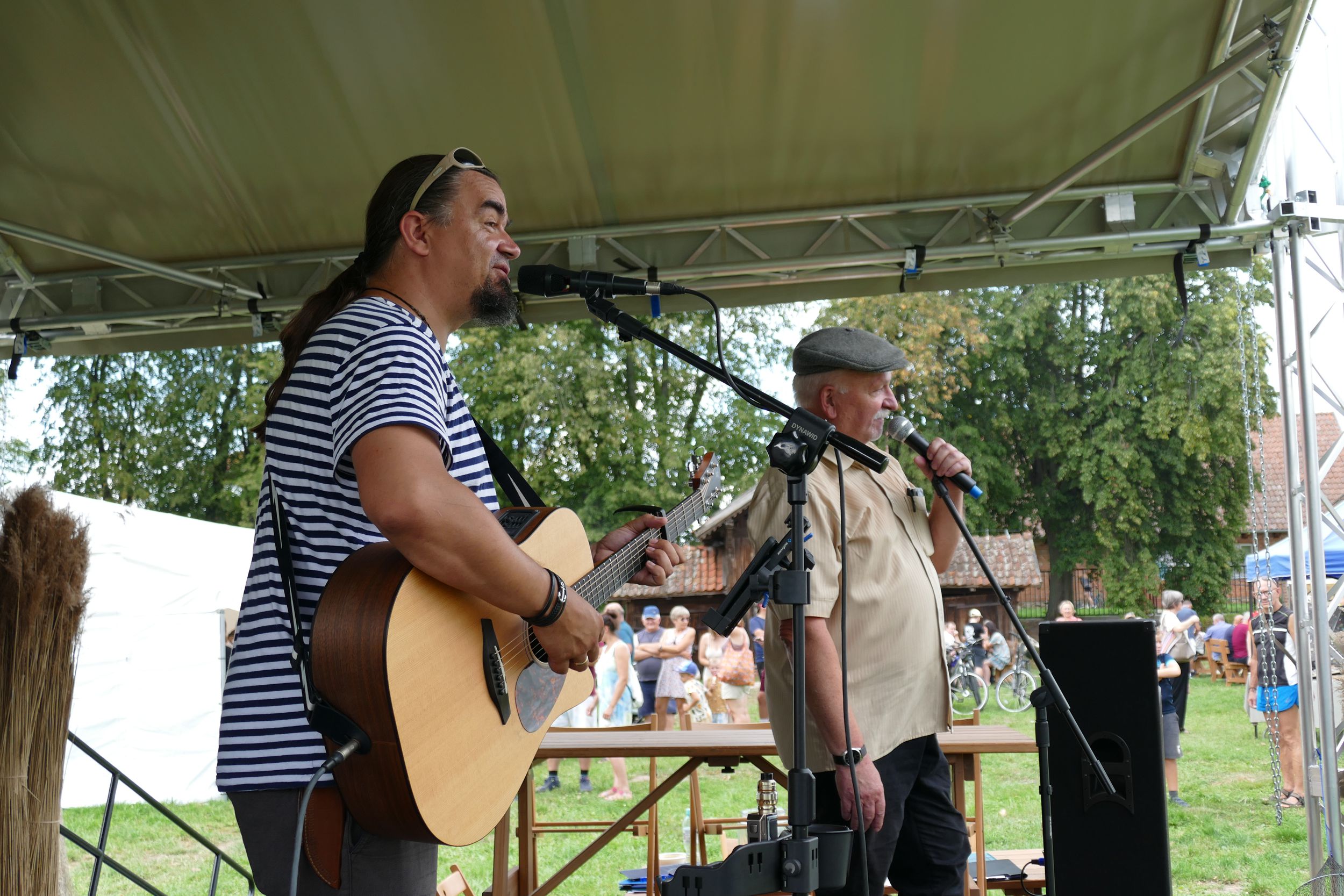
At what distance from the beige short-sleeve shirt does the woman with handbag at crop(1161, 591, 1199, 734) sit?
26.3ft

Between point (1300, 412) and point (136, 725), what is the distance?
401 inches

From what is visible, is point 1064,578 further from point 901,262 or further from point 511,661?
point 511,661

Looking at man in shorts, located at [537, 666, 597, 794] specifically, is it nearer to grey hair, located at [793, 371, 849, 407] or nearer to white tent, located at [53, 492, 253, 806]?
white tent, located at [53, 492, 253, 806]

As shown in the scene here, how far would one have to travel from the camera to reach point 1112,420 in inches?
1096

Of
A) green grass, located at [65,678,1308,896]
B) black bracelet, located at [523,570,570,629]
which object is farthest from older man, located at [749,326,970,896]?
green grass, located at [65,678,1308,896]

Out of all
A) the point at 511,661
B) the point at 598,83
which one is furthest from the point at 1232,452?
the point at 511,661

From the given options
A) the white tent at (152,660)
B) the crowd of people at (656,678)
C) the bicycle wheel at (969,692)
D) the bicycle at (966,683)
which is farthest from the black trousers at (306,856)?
the bicycle at (966,683)

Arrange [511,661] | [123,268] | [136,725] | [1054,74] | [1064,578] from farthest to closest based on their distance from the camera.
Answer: [1064,578] → [136,725] → [123,268] → [1054,74] → [511,661]

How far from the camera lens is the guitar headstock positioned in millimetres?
3098

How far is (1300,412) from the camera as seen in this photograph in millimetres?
5156

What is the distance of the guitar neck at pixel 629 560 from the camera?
2.43 m

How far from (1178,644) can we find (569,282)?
37.2 feet

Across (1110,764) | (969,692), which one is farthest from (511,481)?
(969,692)

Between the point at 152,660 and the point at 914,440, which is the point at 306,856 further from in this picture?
A: the point at 152,660
